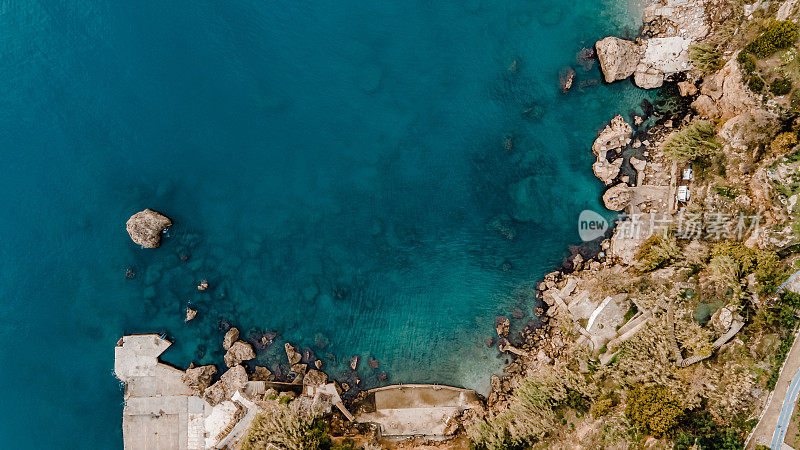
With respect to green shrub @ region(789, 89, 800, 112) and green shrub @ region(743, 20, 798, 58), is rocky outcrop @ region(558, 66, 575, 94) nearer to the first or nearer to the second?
green shrub @ region(743, 20, 798, 58)

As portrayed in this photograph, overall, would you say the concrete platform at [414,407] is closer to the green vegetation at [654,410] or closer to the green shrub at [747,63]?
the green vegetation at [654,410]

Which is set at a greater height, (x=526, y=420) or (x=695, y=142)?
(x=695, y=142)

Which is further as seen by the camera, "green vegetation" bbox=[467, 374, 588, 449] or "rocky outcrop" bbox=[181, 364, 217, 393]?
"rocky outcrop" bbox=[181, 364, 217, 393]

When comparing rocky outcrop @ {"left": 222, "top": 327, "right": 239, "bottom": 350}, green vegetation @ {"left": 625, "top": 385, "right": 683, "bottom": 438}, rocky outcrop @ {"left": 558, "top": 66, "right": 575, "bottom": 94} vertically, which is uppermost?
rocky outcrop @ {"left": 558, "top": 66, "right": 575, "bottom": 94}

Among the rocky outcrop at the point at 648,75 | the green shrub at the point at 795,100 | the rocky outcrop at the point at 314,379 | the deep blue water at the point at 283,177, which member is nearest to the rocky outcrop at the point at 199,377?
the deep blue water at the point at 283,177

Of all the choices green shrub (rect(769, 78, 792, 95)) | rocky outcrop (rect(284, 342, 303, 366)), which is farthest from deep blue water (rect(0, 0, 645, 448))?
green shrub (rect(769, 78, 792, 95))

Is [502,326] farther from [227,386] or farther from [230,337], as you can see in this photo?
[227,386]

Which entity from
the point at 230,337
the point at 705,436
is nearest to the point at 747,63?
the point at 705,436
